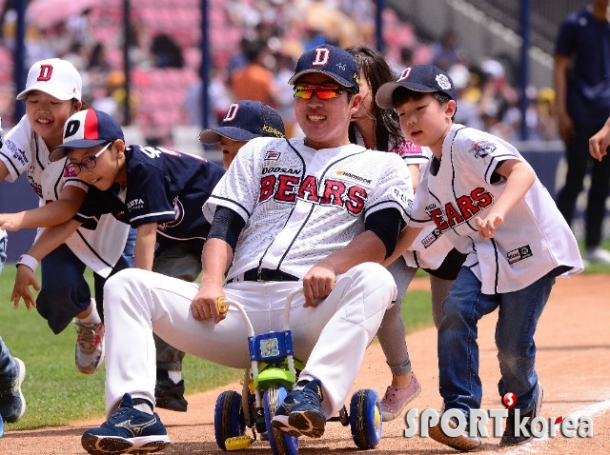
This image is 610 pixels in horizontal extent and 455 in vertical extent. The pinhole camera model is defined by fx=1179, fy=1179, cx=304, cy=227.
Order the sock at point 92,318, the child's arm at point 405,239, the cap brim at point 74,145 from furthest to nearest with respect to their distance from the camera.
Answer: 1. the sock at point 92,318
2. the cap brim at point 74,145
3. the child's arm at point 405,239

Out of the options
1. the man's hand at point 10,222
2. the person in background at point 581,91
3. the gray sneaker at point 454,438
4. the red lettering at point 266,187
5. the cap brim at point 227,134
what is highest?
the person in background at point 581,91

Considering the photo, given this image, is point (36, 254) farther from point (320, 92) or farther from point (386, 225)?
point (386, 225)

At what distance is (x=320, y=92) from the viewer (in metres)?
4.94

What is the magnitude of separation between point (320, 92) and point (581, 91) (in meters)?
7.83

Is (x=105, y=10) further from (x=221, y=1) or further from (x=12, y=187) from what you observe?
(x=12, y=187)

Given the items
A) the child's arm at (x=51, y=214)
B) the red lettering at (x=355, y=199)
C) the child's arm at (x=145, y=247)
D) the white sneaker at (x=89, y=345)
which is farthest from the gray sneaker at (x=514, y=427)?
the white sneaker at (x=89, y=345)

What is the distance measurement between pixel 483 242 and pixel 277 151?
0.96 meters

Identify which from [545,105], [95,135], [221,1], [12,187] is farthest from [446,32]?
[95,135]

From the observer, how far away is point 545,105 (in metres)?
20.3

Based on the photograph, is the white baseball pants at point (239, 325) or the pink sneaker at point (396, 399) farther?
the pink sneaker at point (396, 399)

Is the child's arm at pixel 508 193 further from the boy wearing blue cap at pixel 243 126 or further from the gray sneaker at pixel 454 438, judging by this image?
the boy wearing blue cap at pixel 243 126

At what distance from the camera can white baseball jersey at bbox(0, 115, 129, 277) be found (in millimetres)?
5969

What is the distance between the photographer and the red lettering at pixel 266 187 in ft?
16.3

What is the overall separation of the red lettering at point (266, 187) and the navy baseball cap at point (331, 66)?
0.41m
